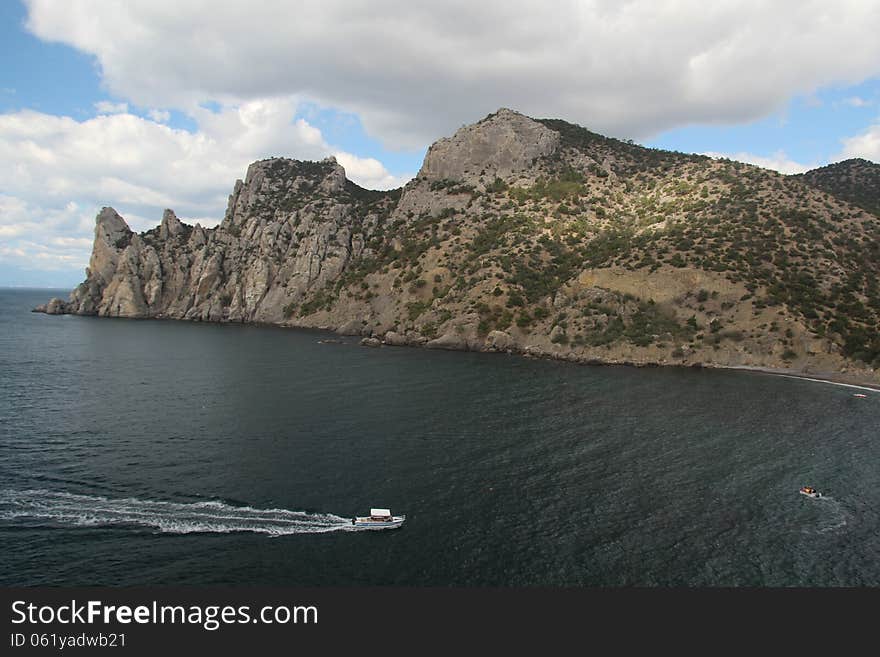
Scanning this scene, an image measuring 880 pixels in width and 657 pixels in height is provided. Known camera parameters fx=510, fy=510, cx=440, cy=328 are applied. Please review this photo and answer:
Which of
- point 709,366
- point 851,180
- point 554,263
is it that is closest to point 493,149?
point 554,263

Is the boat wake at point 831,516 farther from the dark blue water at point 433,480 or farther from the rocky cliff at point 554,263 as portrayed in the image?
the rocky cliff at point 554,263

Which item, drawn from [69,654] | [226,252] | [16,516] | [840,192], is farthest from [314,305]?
[840,192]

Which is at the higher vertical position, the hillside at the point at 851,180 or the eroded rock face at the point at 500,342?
the hillside at the point at 851,180

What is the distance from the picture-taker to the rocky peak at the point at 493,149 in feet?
584

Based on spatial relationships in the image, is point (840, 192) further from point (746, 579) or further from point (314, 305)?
point (746, 579)

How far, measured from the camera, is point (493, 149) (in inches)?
7126

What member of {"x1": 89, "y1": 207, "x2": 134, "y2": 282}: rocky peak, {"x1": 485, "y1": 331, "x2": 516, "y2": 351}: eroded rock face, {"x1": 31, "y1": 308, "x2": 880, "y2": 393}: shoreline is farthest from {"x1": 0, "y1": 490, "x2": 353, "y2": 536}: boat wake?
{"x1": 89, "y1": 207, "x2": 134, "y2": 282}: rocky peak

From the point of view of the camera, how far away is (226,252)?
191m

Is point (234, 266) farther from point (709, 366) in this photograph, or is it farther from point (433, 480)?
point (433, 480)

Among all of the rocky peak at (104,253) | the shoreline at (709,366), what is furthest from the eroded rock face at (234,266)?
the shoreline at (709,366)

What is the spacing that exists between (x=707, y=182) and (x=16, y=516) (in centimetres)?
16535

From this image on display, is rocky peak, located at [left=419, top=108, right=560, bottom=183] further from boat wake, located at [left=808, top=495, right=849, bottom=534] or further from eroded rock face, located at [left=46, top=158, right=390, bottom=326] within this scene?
boat wake, located at [left=808, top=495, right=849, bottom=534]

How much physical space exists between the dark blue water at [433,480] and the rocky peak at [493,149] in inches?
4619

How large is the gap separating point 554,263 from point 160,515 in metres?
116
